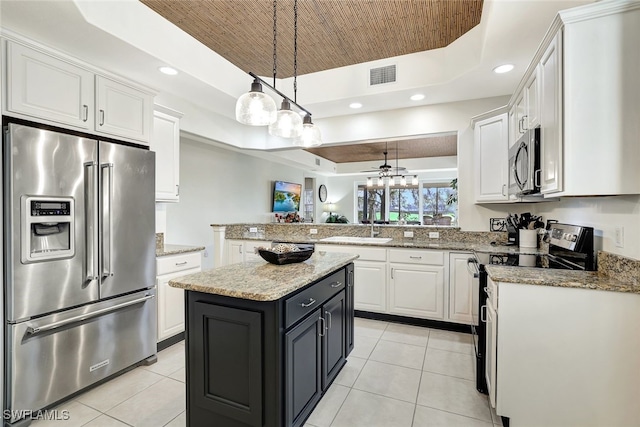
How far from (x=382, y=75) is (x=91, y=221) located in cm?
289

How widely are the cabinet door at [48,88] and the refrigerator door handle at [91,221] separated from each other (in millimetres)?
374

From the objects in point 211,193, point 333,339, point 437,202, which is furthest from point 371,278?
point 437,202

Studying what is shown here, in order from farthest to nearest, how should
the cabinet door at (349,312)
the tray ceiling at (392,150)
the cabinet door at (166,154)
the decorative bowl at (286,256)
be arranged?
the tray ceiling at (392,150) → the cabinet door at (166,154) → the cabinet door at (349,312) → the decorative bowl at (286,256)

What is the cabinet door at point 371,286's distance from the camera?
3514 millimetres

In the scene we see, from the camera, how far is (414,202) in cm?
930

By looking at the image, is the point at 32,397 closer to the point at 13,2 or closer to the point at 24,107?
the point at 24,107

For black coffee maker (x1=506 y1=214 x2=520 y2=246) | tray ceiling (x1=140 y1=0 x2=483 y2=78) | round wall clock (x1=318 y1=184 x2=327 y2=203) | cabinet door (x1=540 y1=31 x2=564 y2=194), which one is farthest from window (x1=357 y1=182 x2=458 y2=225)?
cabinet door (x1=540 y1=31 x2=564 y2=194)

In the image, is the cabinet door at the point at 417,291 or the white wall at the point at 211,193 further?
the white wall at the point at 211,193

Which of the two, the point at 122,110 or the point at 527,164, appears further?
the point at 122,110

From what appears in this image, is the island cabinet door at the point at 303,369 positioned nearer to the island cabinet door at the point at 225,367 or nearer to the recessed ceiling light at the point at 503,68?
the island cabinet door at the point at 225,367

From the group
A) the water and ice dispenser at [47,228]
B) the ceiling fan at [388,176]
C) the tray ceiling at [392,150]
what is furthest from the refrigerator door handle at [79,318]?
the ceiling fan at [388,176]

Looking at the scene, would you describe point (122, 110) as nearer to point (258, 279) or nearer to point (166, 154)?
point (166, 154)

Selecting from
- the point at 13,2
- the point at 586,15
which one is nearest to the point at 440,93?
the point at 586,15

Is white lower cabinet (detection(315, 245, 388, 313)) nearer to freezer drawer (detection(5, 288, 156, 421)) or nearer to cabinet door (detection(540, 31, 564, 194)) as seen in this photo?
cabinet door (detection(540, 31, 564, 194))
